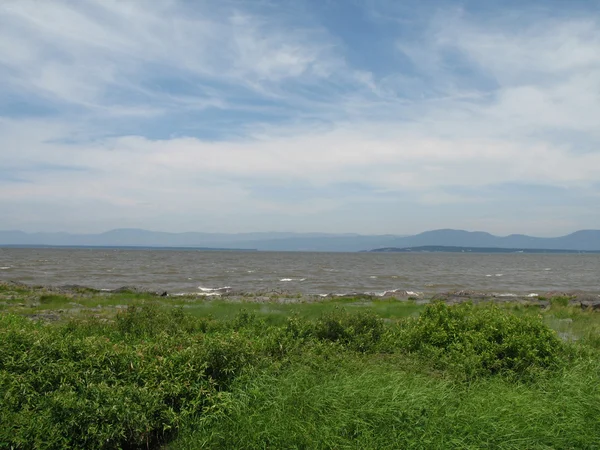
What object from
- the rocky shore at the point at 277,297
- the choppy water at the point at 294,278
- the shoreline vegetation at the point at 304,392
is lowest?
the choppy water at the point at 294,278

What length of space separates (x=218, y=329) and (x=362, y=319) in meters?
3.70

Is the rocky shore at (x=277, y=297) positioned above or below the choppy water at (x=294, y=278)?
above

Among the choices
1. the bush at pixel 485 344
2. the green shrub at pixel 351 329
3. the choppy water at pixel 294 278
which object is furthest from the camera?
the choppy water at pixel 294 278

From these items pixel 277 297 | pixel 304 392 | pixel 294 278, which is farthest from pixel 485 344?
pixel 294 278

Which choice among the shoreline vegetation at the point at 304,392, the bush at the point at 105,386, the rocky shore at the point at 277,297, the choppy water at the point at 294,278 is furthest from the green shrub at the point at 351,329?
the choppy water at the point at 294,278

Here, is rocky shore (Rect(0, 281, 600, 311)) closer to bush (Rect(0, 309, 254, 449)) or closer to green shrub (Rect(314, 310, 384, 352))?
green shrub (Rect(314, 310, 384, 352))

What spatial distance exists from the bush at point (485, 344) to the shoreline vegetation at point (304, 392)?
3 cm

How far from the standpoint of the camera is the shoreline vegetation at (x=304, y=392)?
6.29m

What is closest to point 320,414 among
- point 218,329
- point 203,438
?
point 203,438

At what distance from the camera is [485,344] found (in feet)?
32.2

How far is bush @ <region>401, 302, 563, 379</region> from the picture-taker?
9312 mm

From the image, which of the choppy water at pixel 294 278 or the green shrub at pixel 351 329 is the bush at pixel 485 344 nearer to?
the green shrub at pixel 351 329

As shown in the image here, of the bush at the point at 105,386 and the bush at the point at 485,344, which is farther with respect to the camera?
the bush at the point at 485,344

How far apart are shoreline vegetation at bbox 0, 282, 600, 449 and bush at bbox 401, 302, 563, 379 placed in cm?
3
